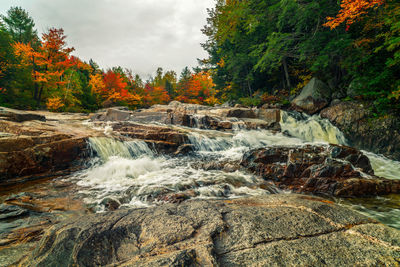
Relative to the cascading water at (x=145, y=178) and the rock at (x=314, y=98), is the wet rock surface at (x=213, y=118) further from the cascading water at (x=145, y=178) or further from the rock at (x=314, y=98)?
the cascading water at (x=145, y=178)

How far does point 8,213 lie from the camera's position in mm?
2975

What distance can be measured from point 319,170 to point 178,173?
4154mm

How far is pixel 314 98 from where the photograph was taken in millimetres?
12281

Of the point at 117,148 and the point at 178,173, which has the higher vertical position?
the point at 117,148

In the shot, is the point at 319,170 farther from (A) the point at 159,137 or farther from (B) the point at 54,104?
(B) the point at 54,104

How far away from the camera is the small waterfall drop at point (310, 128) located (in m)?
10.0

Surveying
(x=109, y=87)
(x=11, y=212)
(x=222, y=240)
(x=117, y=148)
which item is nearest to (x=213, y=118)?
(x=117, y=148)

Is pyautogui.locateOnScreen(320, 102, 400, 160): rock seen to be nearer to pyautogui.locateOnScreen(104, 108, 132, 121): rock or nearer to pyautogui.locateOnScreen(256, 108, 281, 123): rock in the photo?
pyautogui.locateOnScreen(256, 108, 281, 123): rock

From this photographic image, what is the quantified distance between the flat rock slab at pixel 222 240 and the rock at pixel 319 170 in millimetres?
2749

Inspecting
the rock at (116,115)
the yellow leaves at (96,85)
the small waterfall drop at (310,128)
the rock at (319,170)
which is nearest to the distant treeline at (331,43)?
the small waterfall drop at (310,128)

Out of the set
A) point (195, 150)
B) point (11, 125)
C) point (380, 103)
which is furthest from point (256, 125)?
point (11, 125)

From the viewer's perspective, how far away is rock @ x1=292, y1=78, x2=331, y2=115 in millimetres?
11969

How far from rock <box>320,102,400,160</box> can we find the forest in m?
0.59

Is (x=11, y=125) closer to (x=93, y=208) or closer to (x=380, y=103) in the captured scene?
(x=93, y=208)
